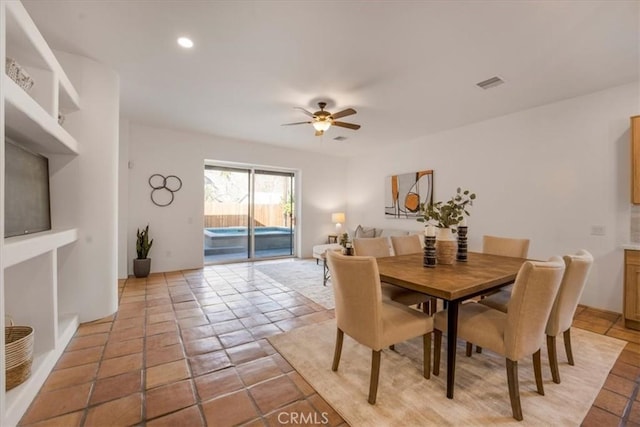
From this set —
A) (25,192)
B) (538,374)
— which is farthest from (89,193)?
(538,374)

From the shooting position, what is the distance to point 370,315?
5.62 feet

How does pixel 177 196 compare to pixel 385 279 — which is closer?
pixel 385 279

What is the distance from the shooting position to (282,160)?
21.2 ft

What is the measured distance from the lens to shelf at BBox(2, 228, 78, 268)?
150cm

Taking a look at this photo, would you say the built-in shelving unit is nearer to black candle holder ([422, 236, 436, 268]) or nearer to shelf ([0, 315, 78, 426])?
shelf ([0, 315, 78, 426])

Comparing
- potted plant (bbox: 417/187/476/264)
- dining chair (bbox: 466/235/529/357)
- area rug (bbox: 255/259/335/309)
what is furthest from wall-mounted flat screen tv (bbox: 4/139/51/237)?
dining chair (bbox: 466/235/529/357)

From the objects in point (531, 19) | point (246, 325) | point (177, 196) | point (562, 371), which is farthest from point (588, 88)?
point (177, 196)

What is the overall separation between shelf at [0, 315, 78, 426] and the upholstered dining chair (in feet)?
6.19

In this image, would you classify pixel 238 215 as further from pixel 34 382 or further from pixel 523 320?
pixel 523 320

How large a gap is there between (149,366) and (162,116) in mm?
3796

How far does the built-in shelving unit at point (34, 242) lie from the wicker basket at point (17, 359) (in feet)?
0.16

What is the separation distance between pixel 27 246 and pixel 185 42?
2.01 m

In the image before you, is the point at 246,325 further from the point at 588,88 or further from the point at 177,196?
the point at 588,88

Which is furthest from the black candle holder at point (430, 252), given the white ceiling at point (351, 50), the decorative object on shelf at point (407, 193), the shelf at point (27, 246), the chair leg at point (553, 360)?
the decorative object on shelf at point (407, 193)
